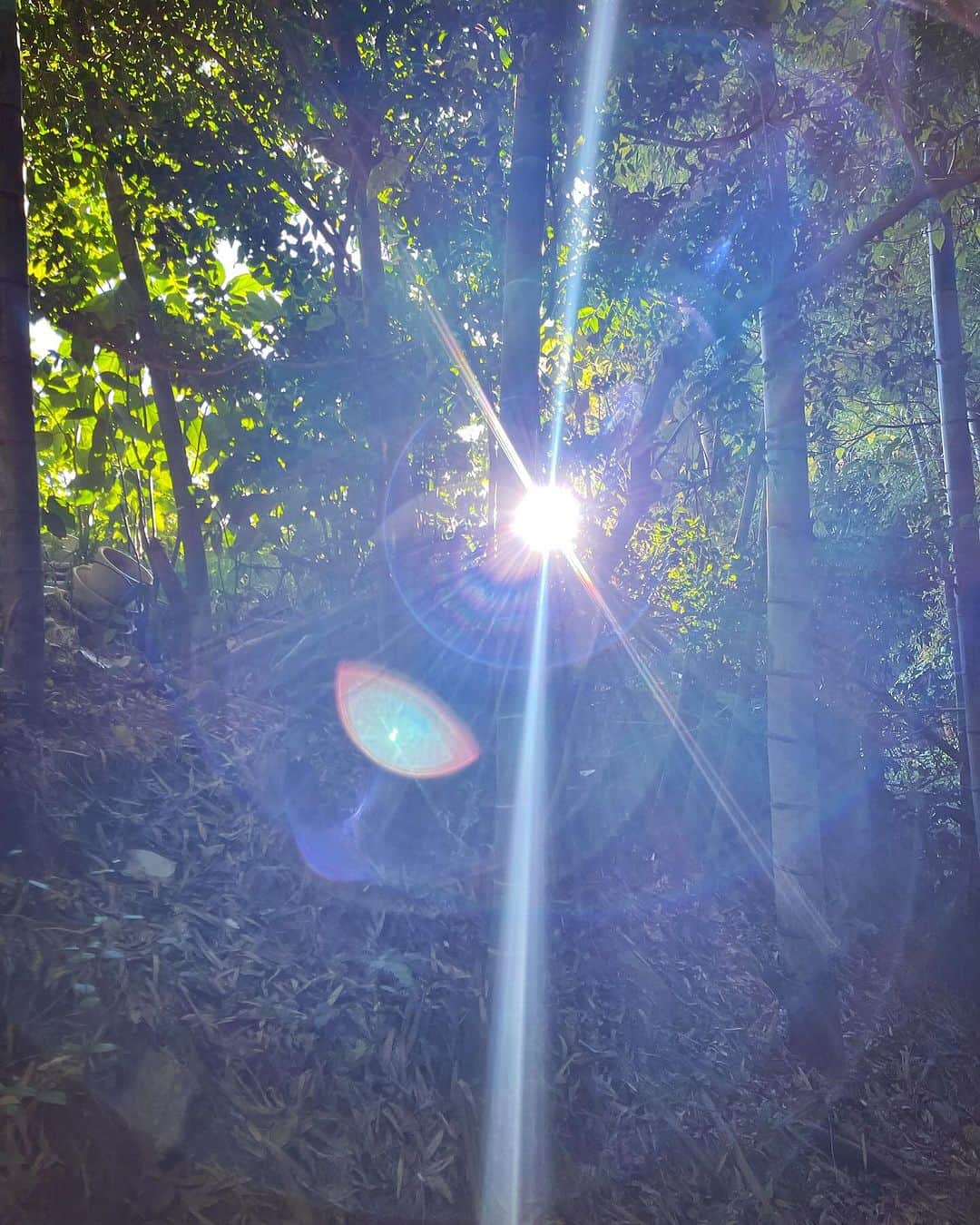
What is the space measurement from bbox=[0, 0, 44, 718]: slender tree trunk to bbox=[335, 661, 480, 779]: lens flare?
5.34 feet

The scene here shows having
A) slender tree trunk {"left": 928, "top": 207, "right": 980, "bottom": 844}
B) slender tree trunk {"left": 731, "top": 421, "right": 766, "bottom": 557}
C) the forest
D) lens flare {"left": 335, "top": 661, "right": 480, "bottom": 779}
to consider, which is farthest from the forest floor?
slender tree trunk {"left": 731, "top": 421, "right": 766, "bottom": 557}

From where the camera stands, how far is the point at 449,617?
3.97 metres

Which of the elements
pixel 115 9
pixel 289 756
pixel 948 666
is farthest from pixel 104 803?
pixel 948 666

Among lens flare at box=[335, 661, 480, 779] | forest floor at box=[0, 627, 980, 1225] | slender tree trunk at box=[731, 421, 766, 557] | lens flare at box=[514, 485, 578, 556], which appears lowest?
forest floor at box=[0, 627, 980, 1225]

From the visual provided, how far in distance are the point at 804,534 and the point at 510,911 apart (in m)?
2.00

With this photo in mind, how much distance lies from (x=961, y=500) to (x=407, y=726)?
3.37 meters

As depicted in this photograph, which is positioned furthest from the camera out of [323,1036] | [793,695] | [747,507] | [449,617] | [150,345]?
[747,507]

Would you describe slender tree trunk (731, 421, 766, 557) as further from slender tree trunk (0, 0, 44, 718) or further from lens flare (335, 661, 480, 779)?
slender tree trunk (0, 0, 44, 718)

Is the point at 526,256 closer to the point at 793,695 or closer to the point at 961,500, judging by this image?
the point at 793,695

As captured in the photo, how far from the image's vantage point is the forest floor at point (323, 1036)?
84.0 inches

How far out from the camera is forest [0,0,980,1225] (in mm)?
2566

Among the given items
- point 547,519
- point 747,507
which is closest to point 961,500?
point 747,507

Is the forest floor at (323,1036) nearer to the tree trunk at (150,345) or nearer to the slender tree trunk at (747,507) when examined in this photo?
the tree trunk at (150,345)

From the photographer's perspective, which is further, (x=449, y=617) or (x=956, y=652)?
(x=956, y=652)
